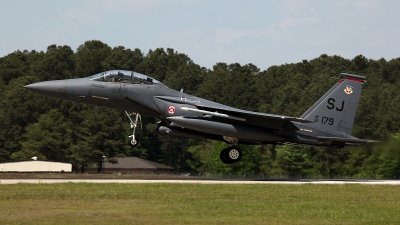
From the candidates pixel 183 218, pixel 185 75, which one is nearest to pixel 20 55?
pixel 185 75

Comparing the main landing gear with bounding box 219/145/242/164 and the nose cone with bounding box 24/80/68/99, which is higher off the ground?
the nose cone with bounding box 24/80/68/99

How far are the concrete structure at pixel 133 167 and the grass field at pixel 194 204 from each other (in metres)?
45.3

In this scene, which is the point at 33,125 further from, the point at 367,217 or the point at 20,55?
the point at 367,217

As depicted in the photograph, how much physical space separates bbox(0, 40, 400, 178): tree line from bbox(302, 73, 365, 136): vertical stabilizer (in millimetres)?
4019

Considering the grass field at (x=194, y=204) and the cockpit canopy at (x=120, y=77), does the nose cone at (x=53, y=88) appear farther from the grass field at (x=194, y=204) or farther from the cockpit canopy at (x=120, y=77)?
the grass field at (x=194, y=204)

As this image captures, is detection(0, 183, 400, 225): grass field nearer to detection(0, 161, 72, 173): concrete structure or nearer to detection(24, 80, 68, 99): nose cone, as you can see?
detection(24, 80, 68, 99): nose cone

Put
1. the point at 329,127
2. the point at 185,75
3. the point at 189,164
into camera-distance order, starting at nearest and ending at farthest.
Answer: the point at 329,127
the point at 189,164
the point at 185,75

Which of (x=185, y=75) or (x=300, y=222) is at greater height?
(x=185, y=75)

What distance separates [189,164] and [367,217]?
58.5 m

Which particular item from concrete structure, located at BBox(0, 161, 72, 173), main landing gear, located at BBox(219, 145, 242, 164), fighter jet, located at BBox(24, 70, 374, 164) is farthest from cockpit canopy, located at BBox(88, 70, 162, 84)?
concrete structure, located at BBox(0, 161, 72, 173)

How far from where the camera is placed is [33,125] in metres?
71.6

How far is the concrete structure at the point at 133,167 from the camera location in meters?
67.6

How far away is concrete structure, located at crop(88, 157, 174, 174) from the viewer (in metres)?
67.6

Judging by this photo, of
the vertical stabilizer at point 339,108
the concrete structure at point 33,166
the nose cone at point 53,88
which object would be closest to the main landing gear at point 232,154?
the vertical stabilizer at point 339,108
